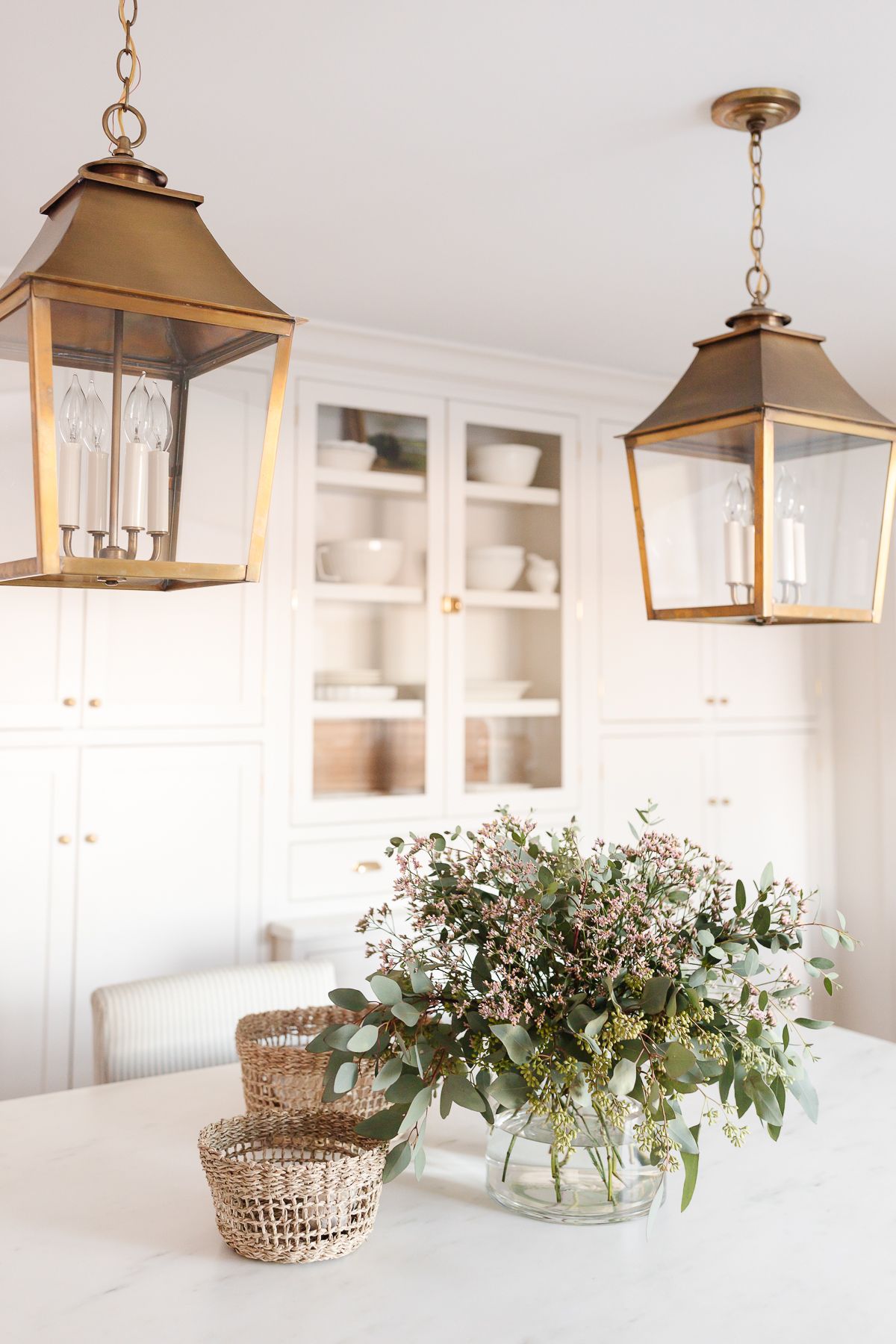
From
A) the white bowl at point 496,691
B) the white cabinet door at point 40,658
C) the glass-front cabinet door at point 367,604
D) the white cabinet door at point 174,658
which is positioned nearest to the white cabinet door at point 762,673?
the white bowl at point 496,691

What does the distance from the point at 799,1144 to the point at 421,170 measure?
5.78 feet

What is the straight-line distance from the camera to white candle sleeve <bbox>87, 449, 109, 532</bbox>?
100 cm

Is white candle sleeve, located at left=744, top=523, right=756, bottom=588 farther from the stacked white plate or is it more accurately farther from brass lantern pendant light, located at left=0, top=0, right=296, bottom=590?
the stacked white plate

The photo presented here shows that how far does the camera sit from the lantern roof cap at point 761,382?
4.92 ft

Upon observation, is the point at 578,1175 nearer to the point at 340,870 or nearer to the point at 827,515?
the point at 827,515

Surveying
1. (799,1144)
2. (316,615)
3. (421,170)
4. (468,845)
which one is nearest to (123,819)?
(316,615)

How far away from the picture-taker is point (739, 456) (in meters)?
1.53

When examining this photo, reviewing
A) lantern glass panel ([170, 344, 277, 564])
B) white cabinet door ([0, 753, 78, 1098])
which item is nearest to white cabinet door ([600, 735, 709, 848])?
white cabinet door ([0, 753, 78, 1098])

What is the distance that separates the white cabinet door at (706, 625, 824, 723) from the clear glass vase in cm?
260

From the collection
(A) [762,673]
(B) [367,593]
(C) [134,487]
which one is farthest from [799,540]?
(A) [762,673]

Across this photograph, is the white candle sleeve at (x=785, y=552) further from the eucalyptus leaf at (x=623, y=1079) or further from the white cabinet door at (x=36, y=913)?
the white cabinet door at (x=36, y=913)

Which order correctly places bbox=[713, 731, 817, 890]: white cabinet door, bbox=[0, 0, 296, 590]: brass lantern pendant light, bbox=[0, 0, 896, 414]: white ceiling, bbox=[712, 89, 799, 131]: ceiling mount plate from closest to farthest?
bbox=[0, 0, 296, 590]: brass lantern pendant light, bbox=[0, 0, 896, 414]: white ceiling, bbox=[712, 89, 799, 131]: ceiling mount plate, bbox=[713, 731, 817, 890]: white cabinet door

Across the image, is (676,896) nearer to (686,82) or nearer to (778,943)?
(778,943)

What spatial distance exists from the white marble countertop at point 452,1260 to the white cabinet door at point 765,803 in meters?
2.24
